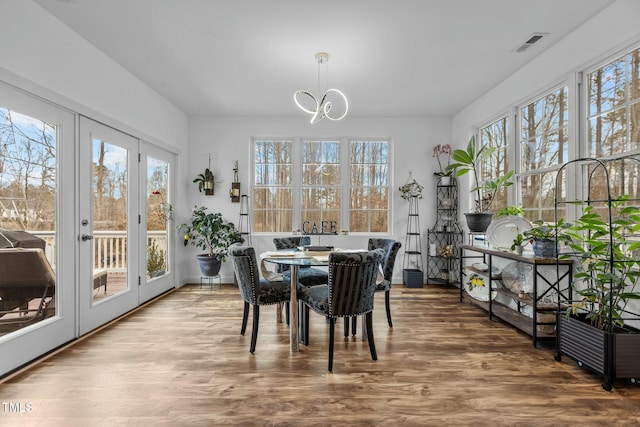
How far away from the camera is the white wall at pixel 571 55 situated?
8.30ft

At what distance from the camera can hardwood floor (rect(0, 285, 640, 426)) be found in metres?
1.96

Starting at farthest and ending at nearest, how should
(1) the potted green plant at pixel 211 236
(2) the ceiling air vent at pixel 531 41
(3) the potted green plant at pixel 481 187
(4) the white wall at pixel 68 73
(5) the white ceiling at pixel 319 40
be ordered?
(1) the potted green plant at pixel 211 236, (3) the potted green plant at pixel 481 187, (2) the ceiling air vent at pixel 531 41, (5) the white ceiling at pixel 319 40, (4) the white wall at pixel 68 73

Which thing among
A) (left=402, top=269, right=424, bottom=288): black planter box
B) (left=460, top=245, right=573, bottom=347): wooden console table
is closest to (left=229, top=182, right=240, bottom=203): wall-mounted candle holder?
(left=402, top=269, right=424, bottom=288): black planter box

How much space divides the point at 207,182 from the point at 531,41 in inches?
179

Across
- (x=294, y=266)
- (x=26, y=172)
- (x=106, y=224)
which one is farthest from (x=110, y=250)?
(x=294, y=266)

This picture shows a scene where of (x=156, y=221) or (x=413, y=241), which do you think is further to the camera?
(x=413, y=241)

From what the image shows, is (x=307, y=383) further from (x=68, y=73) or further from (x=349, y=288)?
(x=68, y=73)

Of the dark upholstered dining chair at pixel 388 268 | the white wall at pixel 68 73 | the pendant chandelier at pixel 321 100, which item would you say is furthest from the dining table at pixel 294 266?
the white wall at pixel 68 73

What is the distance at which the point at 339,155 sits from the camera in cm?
565

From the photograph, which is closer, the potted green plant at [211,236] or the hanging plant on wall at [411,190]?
the potted green plant at [211,236]

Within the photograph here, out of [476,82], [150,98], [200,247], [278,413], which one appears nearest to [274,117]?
[150,98]

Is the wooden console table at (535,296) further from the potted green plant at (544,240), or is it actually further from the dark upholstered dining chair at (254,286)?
the dark upholstered dining chair at (254,286)

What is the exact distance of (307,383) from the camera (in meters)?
2.33

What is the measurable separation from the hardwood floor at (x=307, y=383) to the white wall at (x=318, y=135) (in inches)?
90.1
